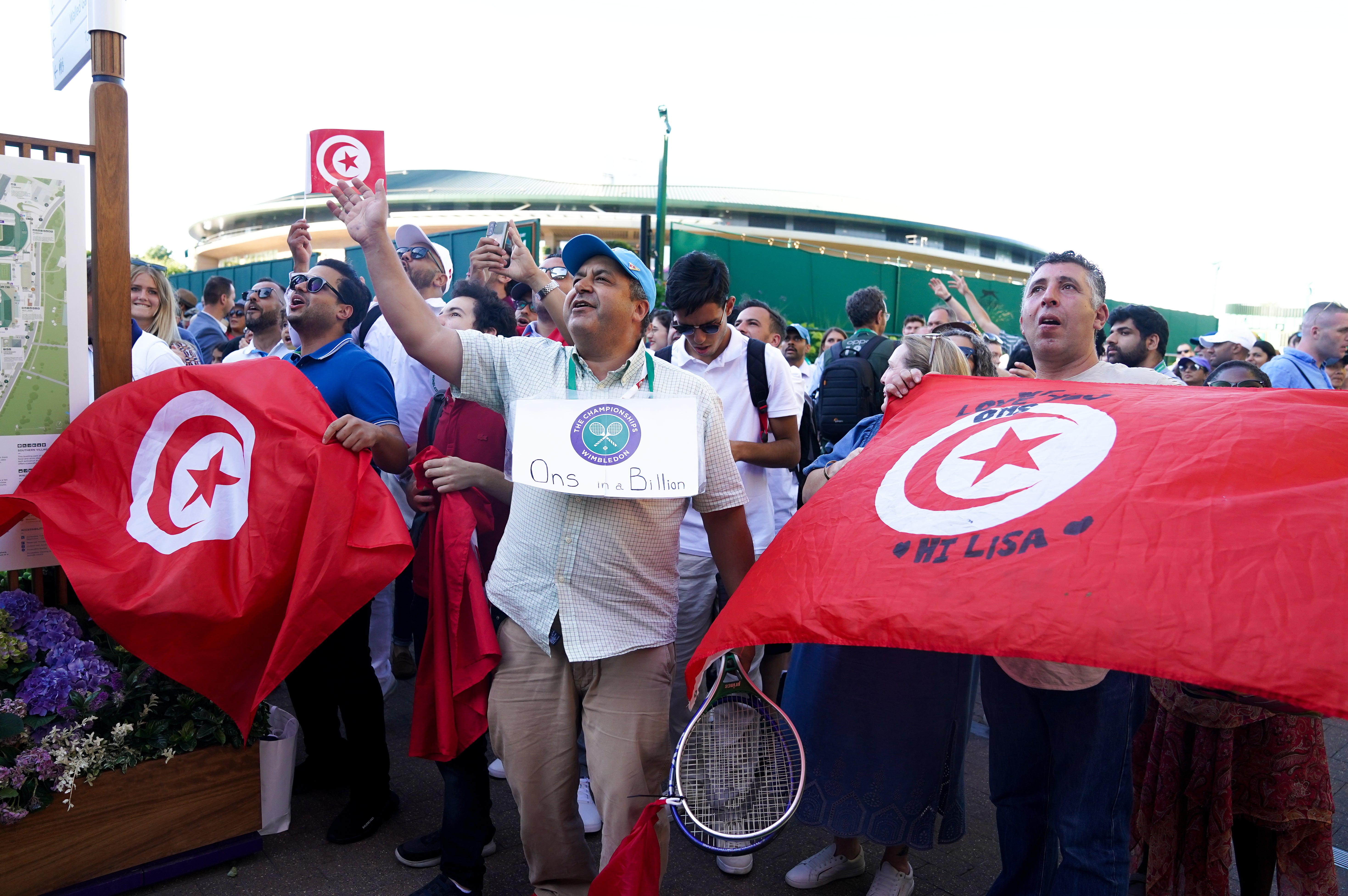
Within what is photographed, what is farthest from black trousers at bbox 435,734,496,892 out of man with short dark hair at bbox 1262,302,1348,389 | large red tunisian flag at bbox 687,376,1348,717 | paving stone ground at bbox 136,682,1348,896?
man with short dark hair at bbox 1262,302,1348,389

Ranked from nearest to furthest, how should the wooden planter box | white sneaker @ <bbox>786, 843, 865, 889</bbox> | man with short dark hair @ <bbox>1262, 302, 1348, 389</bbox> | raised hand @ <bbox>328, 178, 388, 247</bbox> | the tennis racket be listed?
the tennis racket, raised hand @ <bbox>328, 178, 388, 247</bbox>, the wooden planter box, white sneaker @ <bbox>786, 843, 865, 889</bbox>, man with short dark hair @ <bbox>1262, 302, 1348, 389</bbox>

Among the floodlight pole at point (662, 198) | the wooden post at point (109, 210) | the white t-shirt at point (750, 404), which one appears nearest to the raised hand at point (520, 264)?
the white t-shirt at point (750, 404)

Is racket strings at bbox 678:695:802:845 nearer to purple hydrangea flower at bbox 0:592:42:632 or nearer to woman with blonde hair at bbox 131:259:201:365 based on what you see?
purple hydrangea flower at bbox 0:592:42:632

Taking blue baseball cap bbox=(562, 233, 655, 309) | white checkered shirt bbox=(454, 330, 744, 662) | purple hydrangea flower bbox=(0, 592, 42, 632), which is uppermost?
blue baseball cap bbox=(562, 233, 655, 309)

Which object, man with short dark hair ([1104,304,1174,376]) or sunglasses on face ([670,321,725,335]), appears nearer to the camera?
sunglasses on face ([670,321,725,335])

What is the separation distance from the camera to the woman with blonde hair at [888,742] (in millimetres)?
2949

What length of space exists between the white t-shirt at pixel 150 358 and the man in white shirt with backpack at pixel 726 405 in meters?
2.18

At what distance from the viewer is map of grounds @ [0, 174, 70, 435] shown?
122 inches

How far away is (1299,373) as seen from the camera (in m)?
5.91

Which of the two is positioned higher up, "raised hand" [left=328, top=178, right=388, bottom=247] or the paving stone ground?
"raised hand" [left=328, top=178, right=388, bottom=247]

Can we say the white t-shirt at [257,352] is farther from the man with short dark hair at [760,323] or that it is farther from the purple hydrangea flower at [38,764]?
the man with short dark hair at [760,323]

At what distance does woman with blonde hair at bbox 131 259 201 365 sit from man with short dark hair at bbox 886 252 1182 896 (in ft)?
13.4

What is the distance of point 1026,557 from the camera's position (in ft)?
6.18

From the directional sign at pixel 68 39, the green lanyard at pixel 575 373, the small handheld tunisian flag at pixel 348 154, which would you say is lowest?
the green lanyard at pixel 575 373
